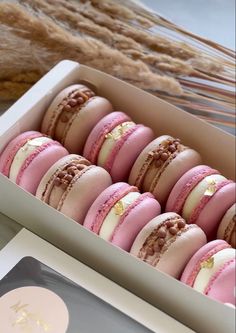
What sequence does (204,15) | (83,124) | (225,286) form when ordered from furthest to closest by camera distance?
(204,15), (83,124), (225,286)

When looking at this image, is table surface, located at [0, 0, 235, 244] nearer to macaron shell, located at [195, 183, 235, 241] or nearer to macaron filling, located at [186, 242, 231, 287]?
macaron shell, located at [195, 183, 235, 241]

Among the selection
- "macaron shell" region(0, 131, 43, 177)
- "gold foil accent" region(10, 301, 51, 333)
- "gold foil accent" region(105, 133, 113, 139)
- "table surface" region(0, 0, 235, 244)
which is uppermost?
"table surface" region(0, 0, 235, 244)

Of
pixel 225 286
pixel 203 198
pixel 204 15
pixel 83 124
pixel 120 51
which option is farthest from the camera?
pixel 204 15

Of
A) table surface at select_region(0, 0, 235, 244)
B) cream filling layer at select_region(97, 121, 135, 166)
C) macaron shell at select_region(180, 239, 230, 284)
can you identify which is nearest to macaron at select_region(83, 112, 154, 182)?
cream filling layer at select_region(97, 121, 135, 166)

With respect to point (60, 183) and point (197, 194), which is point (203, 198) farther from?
point (60, 183)

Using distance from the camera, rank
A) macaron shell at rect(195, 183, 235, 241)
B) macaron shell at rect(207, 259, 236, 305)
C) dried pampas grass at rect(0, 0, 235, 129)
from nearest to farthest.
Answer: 1. macaron shell at rect(207, 259, 236, 305)
2. macaron shell at rect(195, 183, 235, 241)
3. dried pampas grass at rect(0, 0, 235, 129)

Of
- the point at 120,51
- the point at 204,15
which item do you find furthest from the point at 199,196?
the point at 204,15

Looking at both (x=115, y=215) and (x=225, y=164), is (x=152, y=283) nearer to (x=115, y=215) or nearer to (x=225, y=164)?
(x=115, y=215)
